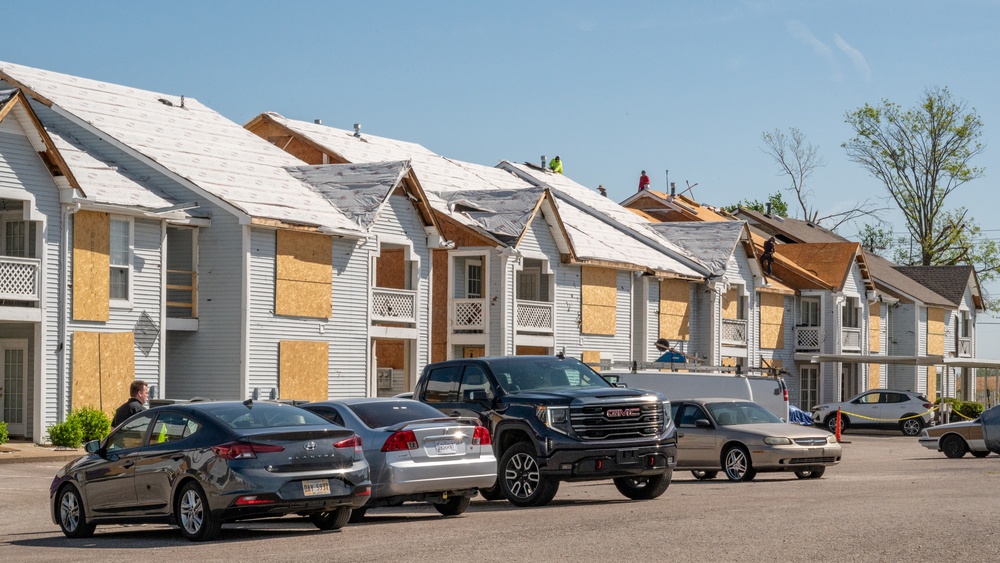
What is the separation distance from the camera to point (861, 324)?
6625cm

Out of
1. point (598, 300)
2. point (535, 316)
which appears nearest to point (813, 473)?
point (535, 316)

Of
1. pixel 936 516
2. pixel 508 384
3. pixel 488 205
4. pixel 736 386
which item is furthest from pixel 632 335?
pixel 936 516

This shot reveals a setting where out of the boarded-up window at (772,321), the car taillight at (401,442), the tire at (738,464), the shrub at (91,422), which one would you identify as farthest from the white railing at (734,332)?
the car taillight at (401,442)

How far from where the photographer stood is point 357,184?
4088 cm

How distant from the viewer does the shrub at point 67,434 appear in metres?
30.8

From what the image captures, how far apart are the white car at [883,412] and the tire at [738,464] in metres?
28.1

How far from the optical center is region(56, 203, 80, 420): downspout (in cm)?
3178

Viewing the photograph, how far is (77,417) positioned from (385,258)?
1410 centimetres

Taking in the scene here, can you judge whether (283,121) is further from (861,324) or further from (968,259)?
(968,259)

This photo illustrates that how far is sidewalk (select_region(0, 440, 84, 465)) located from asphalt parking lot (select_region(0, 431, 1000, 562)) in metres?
5.91

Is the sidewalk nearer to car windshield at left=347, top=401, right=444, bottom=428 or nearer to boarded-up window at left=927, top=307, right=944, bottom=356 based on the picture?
car windshield at left=347, top=401, right=444, bottom=428

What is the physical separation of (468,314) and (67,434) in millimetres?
16510

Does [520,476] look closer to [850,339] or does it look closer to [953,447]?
[953,447]

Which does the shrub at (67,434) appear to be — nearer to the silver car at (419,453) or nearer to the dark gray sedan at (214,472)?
the silver car at (419,453)
